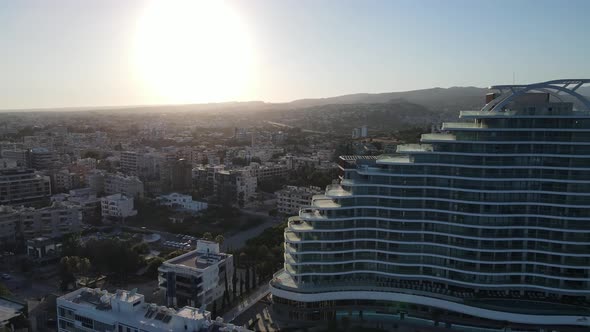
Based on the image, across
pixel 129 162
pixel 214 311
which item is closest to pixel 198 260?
pixel 214 311

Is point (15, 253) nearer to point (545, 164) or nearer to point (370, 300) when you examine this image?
point (370, 300)

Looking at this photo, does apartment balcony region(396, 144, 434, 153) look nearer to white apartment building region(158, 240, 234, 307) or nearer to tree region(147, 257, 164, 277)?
white apartment building region(158, 240, 234, 307)

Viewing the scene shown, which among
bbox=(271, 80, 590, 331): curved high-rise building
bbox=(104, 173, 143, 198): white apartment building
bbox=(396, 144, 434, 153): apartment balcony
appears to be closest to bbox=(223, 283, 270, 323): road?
bbox=(271, 80, 590, 331): curved high-rise building

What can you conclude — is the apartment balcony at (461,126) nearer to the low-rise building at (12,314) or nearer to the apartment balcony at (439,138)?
the apartment balcony at (439,138)

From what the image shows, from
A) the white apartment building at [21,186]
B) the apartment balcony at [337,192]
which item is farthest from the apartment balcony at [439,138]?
the white apartment building at [21,186]

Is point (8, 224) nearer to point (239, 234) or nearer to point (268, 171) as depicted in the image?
point (239, 234)

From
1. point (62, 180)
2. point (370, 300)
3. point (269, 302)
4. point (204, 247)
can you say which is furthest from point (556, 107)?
point (62, 180)
